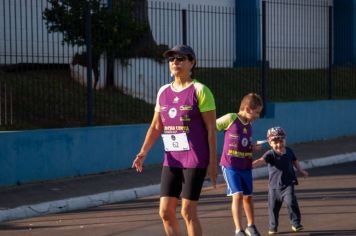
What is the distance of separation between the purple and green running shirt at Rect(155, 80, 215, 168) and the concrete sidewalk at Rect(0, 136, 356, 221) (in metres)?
3.81

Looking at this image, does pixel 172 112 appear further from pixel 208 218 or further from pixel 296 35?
pixel 296 35

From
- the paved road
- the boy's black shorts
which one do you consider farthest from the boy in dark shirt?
the boy's black shorts

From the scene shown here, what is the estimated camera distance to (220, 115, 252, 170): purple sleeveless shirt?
798cm

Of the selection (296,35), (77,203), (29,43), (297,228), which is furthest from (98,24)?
(296,35)

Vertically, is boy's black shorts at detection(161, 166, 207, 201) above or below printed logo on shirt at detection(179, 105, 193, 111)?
below

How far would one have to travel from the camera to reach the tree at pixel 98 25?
14.0 m

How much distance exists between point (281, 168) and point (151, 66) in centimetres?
679

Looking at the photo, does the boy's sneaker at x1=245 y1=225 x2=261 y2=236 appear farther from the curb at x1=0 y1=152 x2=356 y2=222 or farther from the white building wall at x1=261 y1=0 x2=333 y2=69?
the white building wall at x1=261 y1=0 x2=333 y2=69

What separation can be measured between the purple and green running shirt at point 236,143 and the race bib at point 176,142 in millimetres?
1411

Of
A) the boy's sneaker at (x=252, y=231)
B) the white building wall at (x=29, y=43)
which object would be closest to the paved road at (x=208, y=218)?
the boy's sneaker at (x=252, y=231)

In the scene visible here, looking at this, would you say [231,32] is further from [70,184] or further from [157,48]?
[70,184]

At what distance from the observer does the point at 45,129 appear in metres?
12.5

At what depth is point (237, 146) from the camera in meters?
7.97

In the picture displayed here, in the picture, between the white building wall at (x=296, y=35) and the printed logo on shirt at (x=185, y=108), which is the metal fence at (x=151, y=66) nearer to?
the white building wall at (x=296, y=35)
